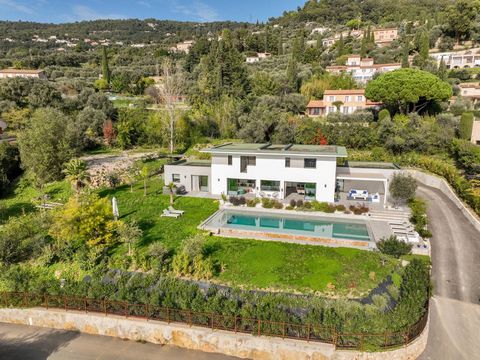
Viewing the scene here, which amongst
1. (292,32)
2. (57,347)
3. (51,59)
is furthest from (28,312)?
(292,32)

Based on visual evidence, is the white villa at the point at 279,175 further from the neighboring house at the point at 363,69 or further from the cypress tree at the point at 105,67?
the cypress tree at the point at 105,67

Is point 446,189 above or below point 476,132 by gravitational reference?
below

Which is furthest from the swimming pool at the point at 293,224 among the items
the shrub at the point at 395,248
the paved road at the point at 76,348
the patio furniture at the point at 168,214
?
the paved road at the point at 76,348

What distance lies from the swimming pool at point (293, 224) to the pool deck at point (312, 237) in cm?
21

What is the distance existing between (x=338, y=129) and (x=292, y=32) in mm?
103419

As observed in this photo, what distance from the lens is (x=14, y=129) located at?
46094mm

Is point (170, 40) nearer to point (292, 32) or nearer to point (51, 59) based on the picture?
point (292, 32)

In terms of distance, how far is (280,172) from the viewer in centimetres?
2608

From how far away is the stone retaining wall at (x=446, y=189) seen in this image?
22.6m

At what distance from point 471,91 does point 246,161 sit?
166 feet

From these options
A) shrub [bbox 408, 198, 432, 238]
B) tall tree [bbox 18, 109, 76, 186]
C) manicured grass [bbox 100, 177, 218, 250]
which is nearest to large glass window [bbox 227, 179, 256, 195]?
manicured grass [bbox 100, 177, 218, 250]

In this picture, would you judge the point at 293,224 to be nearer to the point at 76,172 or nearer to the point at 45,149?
the point at 76,172

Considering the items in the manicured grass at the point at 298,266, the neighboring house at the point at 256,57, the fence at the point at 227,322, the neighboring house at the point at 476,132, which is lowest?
the fence at the point at 227,322

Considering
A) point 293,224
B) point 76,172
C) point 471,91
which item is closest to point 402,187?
point 293,224
